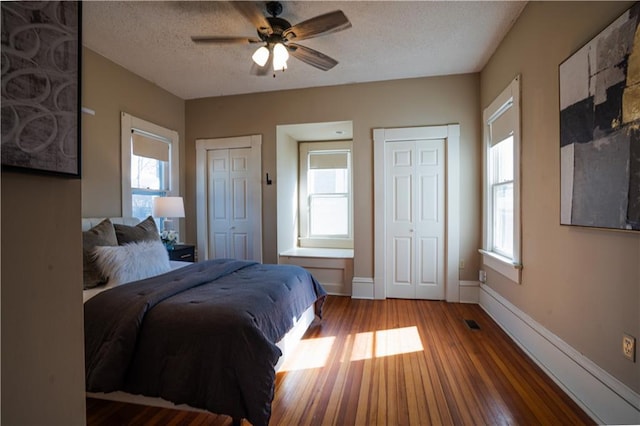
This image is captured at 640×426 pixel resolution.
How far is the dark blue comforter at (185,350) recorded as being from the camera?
148 cm

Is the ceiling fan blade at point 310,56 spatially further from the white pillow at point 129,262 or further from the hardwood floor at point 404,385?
the hardwood floor at point 404,385

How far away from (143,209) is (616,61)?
4.46 meters

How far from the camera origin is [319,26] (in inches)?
83.7

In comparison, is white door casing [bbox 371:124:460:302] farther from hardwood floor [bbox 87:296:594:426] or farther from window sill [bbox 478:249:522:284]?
hardwood floor [bbox 87:296:594:426]

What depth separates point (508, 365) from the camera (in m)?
2.17

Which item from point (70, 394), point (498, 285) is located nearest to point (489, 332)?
point (498, 285)

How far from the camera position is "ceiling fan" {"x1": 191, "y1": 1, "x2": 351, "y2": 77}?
2039mm

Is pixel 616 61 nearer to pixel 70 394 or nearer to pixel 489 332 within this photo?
pixel 489 332

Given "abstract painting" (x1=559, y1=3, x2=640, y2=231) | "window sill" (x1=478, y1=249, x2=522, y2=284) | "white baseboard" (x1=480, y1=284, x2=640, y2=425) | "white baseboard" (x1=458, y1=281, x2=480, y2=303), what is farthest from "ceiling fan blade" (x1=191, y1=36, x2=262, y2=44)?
"white baseboard" (x1=458, y1=281, x2=480, y2=303)

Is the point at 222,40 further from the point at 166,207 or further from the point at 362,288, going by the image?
the point at 362,288

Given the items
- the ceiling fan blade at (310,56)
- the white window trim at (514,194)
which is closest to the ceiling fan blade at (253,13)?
the ceiling fan blade at (310,56)

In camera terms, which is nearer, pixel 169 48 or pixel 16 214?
pixel 16 214

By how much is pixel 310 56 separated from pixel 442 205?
238 cm

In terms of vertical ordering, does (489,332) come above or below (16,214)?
below
